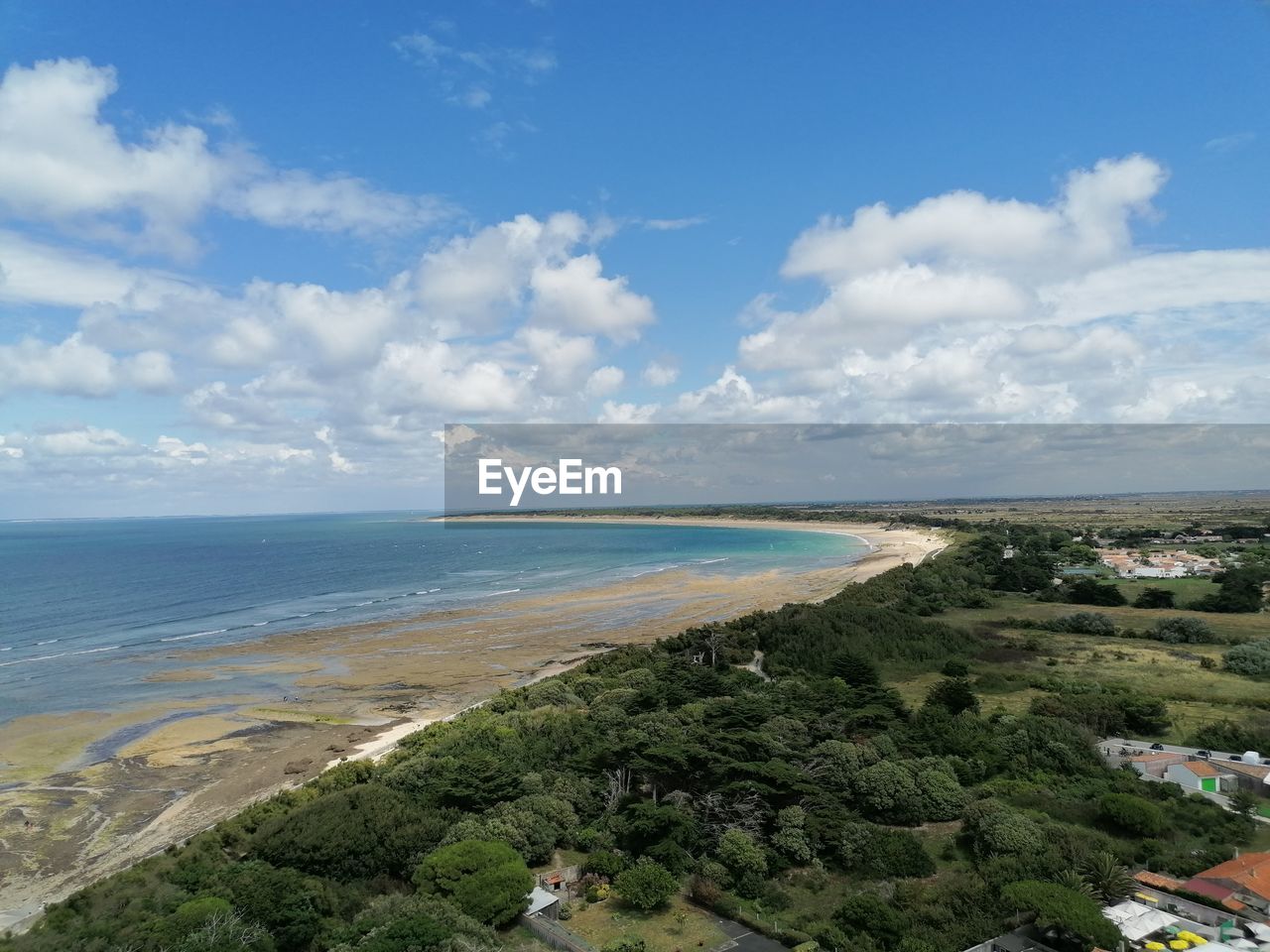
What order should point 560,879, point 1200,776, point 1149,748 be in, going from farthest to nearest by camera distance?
point 1149,748 < point 1200,776 < point 560,879

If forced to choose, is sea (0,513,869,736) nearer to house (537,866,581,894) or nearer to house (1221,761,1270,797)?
house (537,866,581,894)

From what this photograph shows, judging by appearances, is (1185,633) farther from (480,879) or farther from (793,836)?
(480,879)

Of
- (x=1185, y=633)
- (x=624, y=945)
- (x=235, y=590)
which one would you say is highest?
(x=624, y=945)

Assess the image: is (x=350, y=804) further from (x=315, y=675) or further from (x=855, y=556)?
(x=855, y=556)

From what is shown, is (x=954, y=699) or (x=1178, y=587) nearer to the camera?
(x=954, y=699)

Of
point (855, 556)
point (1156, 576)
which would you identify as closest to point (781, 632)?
point (1156, 576)

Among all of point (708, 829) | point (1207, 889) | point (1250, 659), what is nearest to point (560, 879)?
point (708, 829)

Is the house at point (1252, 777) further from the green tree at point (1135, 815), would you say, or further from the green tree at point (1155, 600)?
the green tree at point (1155, 600)
